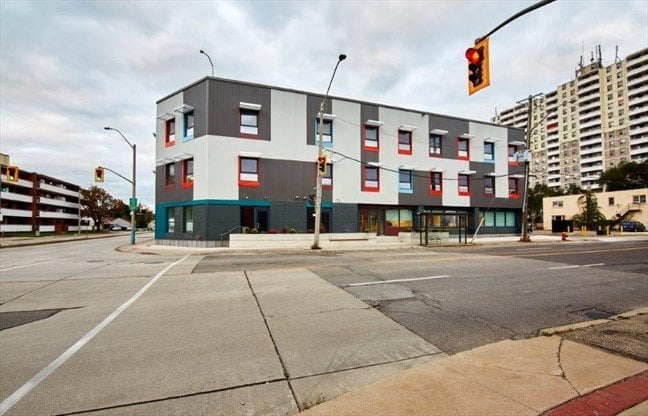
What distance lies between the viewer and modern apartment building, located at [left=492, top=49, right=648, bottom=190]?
89.7m

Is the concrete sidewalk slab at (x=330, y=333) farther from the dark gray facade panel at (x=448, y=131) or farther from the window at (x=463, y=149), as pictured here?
the window at (x=463, y=149)

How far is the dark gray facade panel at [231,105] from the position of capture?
24312 millimetres

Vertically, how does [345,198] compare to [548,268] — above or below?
above

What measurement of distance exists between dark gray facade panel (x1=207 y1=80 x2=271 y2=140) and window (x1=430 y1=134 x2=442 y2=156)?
1656 cm

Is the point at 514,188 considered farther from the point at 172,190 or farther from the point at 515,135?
the point at 172,190

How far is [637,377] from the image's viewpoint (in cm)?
369

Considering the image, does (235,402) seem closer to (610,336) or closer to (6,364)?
(6,364)

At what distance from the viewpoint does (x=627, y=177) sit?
78375 millimetres

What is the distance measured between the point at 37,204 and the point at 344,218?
80.3 metres

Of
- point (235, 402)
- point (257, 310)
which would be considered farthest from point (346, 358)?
point (257, 310)

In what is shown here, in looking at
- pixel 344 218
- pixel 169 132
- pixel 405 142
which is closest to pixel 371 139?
pixel 405 142

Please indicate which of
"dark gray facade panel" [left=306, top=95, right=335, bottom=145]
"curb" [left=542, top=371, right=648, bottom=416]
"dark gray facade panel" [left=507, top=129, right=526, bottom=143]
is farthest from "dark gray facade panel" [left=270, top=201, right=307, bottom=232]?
"dark gray facade panel" [left=507, top=129, right=526, bottom=143]

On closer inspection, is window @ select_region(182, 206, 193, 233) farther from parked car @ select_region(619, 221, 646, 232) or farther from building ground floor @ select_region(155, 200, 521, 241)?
parked car @ select_region(619, 221, 646, 232)

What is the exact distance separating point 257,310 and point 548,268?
1041 centimetres
